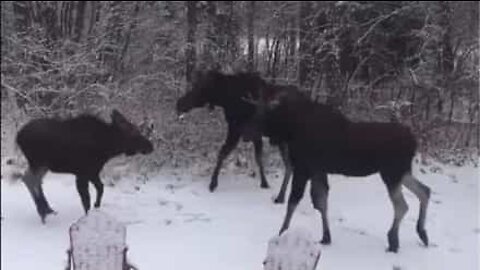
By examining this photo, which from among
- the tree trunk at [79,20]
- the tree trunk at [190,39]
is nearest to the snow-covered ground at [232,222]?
the tree trunk at [190,39]

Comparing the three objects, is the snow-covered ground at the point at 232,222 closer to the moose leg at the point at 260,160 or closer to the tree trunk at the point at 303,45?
the moose leg at the point at 260,160

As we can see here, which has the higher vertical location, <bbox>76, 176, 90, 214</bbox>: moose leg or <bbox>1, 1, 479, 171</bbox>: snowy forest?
<bbox>1, 1, 479, 171</bbox>: snowy forest

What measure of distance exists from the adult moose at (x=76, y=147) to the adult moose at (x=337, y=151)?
1.54 m

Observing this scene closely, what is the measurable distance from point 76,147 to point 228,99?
1.88 meters

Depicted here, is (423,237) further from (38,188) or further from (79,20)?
(79,20)

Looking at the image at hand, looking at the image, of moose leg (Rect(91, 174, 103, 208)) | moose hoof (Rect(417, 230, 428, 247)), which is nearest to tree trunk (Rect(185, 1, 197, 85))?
moose leg (Rect(91, 174, 103, 208))

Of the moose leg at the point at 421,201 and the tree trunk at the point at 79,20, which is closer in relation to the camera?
the moose leg at the point at 421,201

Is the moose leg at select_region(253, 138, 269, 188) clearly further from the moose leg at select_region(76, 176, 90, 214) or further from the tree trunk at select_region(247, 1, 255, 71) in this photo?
the moose leg at select_region(76, 176, 90, 214)

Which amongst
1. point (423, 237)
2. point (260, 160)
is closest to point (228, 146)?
point (260, 160)

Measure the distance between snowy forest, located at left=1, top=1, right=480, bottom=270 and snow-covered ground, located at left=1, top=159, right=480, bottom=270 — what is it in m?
0.03

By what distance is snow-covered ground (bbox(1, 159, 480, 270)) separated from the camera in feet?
22.1

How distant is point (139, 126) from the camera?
9.23 meters

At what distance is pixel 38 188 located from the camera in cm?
797

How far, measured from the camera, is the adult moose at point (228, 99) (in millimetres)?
8625
